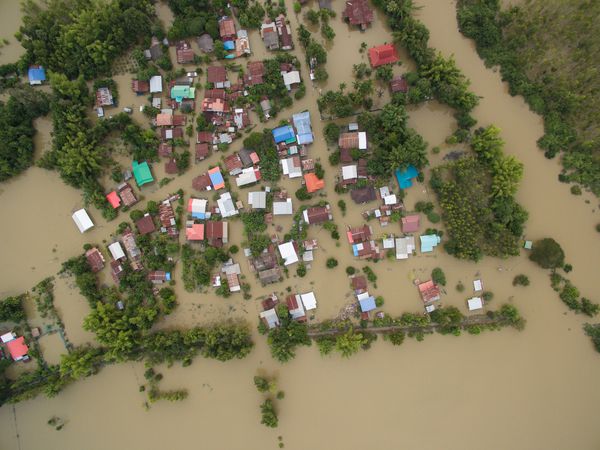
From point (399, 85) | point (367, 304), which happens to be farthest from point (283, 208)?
point (399, 85)

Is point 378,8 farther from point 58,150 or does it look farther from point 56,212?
point 56,212

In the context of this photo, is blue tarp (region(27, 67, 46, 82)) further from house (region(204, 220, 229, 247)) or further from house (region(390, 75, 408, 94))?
house (region(390, 75, 408, 94))

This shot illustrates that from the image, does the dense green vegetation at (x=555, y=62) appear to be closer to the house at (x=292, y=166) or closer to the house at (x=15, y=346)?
the house at (x=292, y=166)

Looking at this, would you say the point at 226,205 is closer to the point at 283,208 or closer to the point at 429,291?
the point at 283,208

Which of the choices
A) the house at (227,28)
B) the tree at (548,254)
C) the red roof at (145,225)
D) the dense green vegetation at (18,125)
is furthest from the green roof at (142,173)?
the tree at (548,254)

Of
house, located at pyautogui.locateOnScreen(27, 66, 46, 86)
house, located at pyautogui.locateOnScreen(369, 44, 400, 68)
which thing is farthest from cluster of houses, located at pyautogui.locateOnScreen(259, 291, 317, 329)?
house, located at pyautogui.locateOnScreen(27, 66, 46, 86)

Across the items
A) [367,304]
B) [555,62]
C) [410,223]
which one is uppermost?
[555,62]
